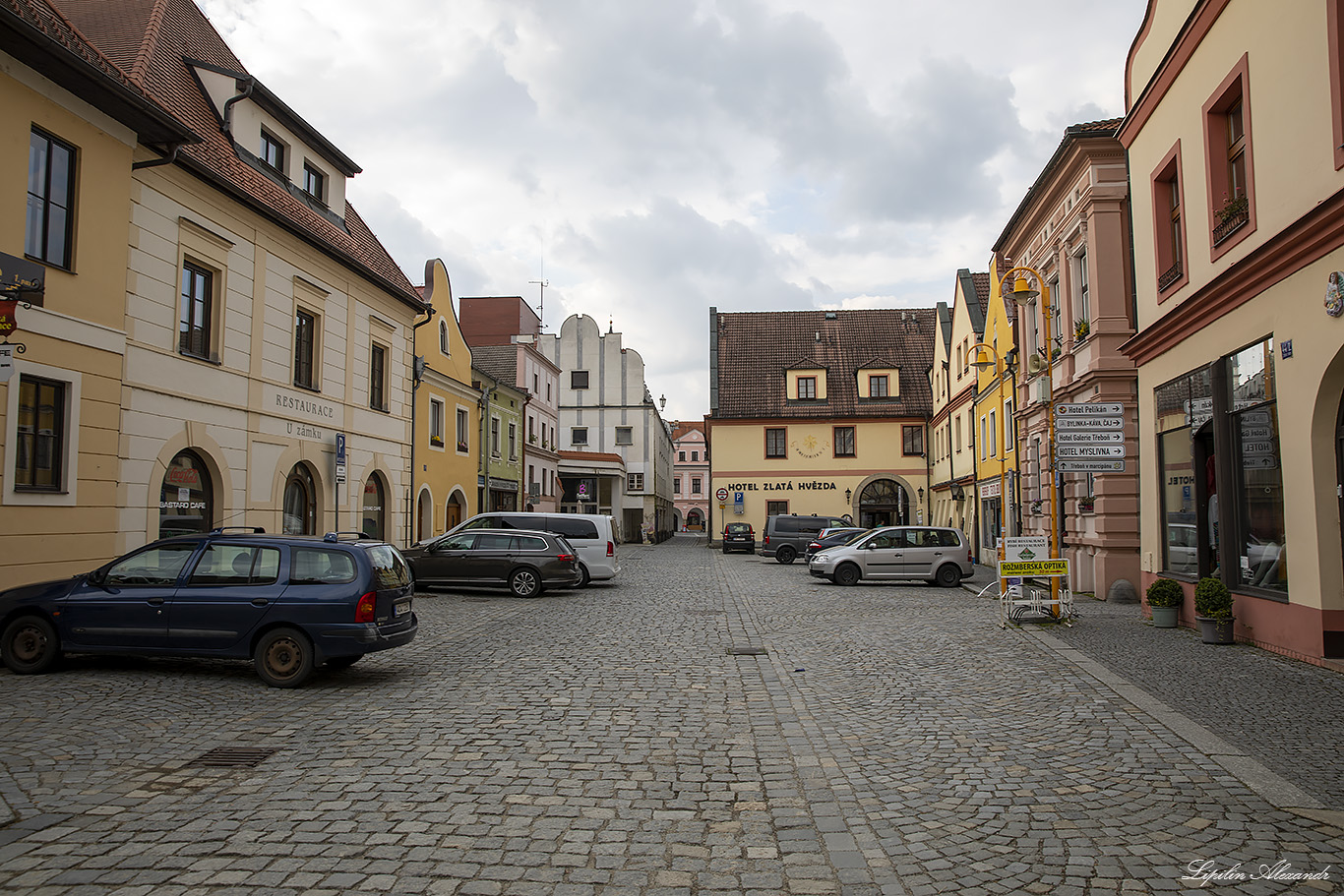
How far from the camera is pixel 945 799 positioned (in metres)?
6.03

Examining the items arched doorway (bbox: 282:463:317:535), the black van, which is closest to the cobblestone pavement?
arched doorway (bbox: 282:463:317:535)

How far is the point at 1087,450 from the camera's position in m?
15.2

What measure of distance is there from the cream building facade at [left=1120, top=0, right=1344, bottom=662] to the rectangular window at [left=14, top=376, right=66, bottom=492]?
15.0 meters

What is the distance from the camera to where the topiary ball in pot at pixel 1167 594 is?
14.3m

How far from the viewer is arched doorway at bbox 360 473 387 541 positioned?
79.6 ft

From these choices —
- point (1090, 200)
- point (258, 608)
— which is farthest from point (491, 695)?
point (1090, 200)

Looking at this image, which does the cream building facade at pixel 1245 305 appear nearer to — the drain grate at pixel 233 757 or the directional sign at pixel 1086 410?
the directional sign at pixel 1086 410

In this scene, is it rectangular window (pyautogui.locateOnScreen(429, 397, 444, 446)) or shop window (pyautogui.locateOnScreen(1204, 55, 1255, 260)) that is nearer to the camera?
shop window (pyautogui.locateOnScreen(1204, 55, 1255, 260))

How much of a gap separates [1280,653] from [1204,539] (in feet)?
9.35

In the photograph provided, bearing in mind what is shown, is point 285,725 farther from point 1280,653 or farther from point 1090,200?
point 1090,200

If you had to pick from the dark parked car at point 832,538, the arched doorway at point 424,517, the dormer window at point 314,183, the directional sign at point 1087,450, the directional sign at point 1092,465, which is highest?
the dormer window at point 314,183

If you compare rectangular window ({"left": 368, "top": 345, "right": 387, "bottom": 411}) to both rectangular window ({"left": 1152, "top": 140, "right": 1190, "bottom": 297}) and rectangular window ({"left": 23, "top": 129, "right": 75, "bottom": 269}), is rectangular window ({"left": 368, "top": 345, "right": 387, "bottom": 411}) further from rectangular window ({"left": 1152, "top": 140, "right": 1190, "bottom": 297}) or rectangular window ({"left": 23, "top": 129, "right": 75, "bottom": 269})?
rectangular window ({"left": 1152, "top": 140, "right": 1190, "bottom": 297})

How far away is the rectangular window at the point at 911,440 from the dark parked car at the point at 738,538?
9896 mm

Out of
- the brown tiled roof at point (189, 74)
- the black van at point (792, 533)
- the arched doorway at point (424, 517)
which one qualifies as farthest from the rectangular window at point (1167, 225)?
the black van at point (792, 533)
